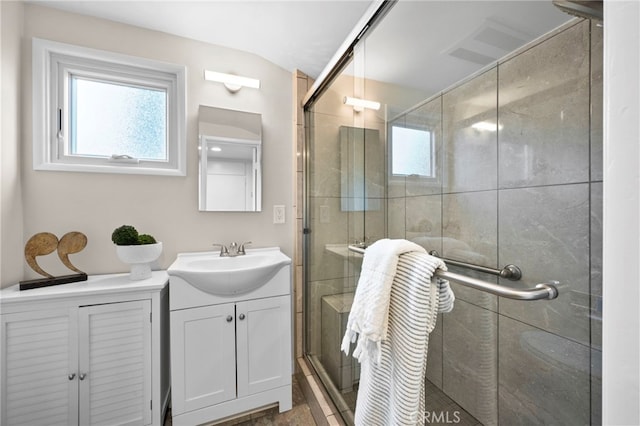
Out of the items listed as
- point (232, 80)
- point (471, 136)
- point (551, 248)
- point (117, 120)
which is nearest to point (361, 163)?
point (471, 136)

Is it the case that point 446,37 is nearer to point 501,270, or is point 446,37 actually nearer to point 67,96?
point 501,270

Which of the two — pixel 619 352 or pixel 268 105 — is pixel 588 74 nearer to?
pixel 619 352

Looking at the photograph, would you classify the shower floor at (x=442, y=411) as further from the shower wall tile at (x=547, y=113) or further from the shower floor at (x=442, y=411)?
the shower wall tile at (x=547, y=113)

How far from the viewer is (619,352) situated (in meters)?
0.24

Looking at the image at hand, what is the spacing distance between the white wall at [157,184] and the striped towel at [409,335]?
1.23 meters

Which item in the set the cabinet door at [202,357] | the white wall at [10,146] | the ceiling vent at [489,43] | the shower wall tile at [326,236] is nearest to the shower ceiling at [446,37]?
the ceiling vent at [489,43]

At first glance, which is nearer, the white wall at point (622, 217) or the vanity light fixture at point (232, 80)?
the white wall at point (622, 217)

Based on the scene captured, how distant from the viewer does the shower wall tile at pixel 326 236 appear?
138cm

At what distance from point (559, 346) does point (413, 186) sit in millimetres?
568

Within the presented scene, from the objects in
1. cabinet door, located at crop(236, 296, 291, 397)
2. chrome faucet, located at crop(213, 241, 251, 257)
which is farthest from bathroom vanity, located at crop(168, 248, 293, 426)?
chrome faucet, located at crop(213, 241, 251, 257)

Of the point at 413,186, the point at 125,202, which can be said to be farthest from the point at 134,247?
the point at 413,186

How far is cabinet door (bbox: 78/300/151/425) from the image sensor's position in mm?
1189

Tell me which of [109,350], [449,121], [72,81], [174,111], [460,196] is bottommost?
[109,350]

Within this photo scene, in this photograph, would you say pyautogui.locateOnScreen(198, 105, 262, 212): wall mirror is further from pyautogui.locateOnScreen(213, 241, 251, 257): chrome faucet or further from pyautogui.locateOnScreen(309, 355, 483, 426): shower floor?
pyautogui.locateOnScreen(309, 355, 483, 426): shower floor
